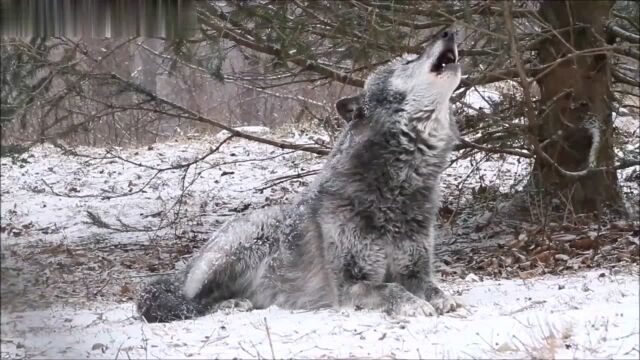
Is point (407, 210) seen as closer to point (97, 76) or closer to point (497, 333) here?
point (497, 333)

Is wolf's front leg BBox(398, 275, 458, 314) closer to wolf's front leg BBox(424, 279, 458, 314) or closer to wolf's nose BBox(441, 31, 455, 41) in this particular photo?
wolf's front leg BBox(424, 279, 458, 314)

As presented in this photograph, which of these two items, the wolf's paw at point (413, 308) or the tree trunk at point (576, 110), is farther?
the tree trunk at point (576, 110)

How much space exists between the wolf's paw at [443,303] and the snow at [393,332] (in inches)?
4.9

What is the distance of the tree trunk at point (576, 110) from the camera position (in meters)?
8.46

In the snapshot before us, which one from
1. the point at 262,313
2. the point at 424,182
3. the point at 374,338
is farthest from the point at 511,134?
the point at 374,338

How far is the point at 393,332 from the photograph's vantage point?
4.93m

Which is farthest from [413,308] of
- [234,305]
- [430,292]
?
[234,305]

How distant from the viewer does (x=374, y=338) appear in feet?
15.9

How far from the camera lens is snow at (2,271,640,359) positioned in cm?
439

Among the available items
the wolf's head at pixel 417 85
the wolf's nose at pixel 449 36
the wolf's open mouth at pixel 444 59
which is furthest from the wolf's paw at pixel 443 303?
the wolf's nose at pixel 449 36

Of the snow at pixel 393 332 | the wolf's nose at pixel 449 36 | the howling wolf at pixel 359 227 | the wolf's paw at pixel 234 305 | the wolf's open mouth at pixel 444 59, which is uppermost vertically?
the wolf's nose at pixel 449 36

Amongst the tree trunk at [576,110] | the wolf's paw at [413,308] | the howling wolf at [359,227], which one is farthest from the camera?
the tree trunk at [576,110]

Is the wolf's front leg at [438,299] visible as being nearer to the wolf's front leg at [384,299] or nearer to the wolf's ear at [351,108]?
the wolf's front leg at [384,299]

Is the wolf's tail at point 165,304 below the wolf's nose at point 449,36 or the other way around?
below
